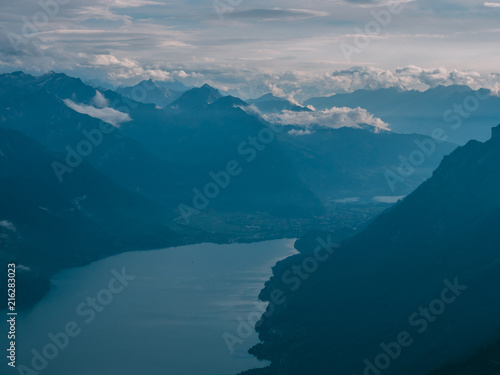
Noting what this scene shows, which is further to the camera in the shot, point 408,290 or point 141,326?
point 141,326

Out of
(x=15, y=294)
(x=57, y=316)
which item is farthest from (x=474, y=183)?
(x=15, y=294)

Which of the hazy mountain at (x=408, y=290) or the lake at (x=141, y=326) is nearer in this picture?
the hazy mountain at (x=408, y=290)

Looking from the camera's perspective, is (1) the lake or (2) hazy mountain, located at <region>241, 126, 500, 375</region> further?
(1) the lake

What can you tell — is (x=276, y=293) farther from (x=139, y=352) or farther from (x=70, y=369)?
(x=70, y=369)
